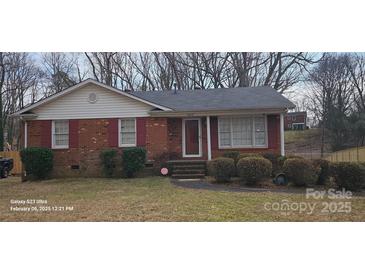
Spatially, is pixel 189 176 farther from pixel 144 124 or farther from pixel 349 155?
pixel 349 155

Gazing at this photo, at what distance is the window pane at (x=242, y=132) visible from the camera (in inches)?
455

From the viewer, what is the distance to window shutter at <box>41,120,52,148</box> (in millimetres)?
10656

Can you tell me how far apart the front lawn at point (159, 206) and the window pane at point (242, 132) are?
4575 mm

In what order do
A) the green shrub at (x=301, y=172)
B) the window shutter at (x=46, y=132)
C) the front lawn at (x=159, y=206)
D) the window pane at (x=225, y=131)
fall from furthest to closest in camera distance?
1. the window pane at (x=225, y=131)
2. the window shutter at (x=46, y=132)
3. the green shrub at (x=301, y=172)
4. the front lawn at (x=159, y=206)

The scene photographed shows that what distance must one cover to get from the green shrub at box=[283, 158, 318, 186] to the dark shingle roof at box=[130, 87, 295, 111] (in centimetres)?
318

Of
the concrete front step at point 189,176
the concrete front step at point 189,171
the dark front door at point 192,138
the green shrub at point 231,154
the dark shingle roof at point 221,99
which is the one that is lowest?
the concrete front step at point 189,176

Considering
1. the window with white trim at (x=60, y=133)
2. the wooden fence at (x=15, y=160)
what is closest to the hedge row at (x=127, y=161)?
the window with white trim at (x=60, y=133)

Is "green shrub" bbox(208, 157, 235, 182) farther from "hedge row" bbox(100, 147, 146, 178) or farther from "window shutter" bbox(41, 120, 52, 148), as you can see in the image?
"window shutter" bbox(41, 120, 52, 148)

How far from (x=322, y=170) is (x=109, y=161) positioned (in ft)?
23.6

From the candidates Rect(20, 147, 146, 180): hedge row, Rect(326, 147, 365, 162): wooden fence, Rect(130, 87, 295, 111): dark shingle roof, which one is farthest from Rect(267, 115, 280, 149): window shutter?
Rect(20, 147, 146, 180): hedge row

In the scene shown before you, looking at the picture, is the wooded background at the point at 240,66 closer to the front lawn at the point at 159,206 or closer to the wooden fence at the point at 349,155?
the wooden fence at the point at 349,155

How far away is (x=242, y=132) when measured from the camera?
11609 mm

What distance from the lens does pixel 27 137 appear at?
10305mm

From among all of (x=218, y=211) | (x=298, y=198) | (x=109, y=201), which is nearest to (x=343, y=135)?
(x=298, y=198)
